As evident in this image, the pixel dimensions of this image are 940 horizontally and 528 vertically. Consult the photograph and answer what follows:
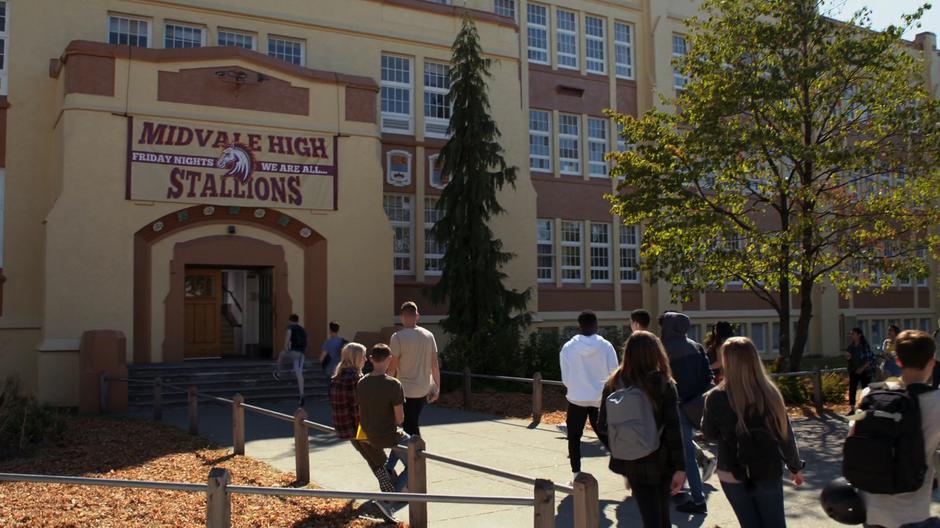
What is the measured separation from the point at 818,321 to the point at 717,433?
29.9 meters

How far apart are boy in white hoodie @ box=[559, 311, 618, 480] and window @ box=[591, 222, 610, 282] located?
768 inches

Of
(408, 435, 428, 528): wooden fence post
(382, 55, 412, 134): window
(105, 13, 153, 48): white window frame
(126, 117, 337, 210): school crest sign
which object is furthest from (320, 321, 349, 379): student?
(105, 13, 153, 48): white window frame

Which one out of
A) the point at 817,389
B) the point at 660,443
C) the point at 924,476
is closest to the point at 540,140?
the point at 817,389

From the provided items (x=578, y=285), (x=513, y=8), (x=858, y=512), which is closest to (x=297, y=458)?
(x=858, y=512)

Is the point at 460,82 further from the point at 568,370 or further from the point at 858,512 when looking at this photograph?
the point at 858,512

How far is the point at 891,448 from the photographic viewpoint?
404 centimetres

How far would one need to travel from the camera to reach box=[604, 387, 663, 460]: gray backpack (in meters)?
5.26

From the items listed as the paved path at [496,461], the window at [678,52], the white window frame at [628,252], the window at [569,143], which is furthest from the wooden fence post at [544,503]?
the window at [678,52]

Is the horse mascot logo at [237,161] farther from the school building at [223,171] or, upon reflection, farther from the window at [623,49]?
the window at [623,49]

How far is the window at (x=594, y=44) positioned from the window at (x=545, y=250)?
5869 mm

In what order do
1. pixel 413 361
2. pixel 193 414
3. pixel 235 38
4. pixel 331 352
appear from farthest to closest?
pixel 235 38
pixel 331 352
pixel 193 414
pixel 413 361

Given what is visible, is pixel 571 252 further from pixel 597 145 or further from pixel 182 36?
pixel 182 36

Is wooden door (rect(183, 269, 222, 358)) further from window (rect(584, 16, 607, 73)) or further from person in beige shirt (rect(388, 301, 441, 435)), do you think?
window (rect(584, 16, 607, 73))

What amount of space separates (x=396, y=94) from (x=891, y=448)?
68.2 feet
